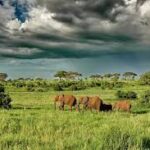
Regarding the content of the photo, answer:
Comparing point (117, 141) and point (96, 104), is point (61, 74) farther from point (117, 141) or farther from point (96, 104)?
point (117, 141)

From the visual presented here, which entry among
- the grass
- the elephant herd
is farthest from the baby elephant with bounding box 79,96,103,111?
the grass

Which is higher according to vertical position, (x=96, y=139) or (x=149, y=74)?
(x=149, y=74)

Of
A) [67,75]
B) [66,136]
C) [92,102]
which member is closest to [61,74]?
[67,75]

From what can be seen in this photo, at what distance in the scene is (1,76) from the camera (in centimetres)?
13938

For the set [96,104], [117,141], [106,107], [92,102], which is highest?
[92,102]

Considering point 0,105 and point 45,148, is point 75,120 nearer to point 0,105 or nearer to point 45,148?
point 45,148

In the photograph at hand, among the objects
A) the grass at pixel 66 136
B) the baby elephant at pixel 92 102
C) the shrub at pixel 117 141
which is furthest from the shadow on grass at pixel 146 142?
the baby elephant at pixel 92 102

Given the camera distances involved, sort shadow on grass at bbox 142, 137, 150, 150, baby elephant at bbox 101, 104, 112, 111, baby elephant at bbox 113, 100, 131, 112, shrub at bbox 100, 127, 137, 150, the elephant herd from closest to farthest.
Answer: shrub at bbox 100, 127, 137, 150
shadow on grass at bbox 142, 137, 150, 150
baby elephant at bbox 113, 100, 131, 112
the elephant herd
baby elephant at bbox 101, 104, 112, 111

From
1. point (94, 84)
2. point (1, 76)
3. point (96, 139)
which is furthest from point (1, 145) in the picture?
point (1, 76)

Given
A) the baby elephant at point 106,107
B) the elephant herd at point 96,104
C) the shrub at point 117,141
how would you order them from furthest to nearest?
1. the baby elephant at point 106,107
2. the elephant herd at point 96,104
3. the shrub at point 117,141

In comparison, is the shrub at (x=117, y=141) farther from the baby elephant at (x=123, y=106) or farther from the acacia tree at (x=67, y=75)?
the acacia tree at (x=67, y=75)

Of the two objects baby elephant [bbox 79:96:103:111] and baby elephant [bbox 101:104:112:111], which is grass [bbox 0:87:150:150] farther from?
baby elephant [bbox 101:104:112:111]

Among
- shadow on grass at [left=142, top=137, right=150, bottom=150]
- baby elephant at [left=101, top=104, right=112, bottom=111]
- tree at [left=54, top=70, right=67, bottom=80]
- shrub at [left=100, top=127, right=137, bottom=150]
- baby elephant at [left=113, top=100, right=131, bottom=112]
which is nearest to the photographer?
shrub at [left=100, top=127, right=137, bottom=150]

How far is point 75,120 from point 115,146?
8.85 metres
